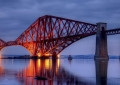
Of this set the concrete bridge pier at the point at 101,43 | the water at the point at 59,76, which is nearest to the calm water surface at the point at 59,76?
the water at the point at 59,76

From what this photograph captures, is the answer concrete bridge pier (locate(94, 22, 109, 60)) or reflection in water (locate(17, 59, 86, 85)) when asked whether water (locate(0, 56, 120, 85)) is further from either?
concrete bridge pier (locate(94, 22, 109, 60))

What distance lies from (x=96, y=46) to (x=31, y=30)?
50075 millimetres

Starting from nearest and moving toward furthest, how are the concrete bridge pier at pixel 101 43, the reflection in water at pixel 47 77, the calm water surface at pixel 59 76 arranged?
the reflection in water at pixel 47 77, the calm water surface at pixel 59 76, the concrete bridge pier at pixel 101 43

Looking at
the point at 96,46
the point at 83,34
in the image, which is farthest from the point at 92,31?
the point at 96,46

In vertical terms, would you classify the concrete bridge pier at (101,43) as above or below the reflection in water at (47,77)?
above

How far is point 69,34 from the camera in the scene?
262ft

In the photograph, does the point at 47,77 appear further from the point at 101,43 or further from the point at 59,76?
the point at 101,43

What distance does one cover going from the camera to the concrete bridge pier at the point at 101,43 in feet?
202

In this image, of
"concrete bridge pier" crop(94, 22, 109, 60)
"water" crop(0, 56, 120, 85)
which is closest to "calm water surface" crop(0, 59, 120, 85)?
"water" crop(0, 56, 120, 85)

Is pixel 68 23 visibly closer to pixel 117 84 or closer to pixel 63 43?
pixel 63 43

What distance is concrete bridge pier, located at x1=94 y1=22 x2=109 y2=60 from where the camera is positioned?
61656 millimetres

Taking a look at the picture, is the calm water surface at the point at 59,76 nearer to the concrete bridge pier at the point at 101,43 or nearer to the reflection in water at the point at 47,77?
the reflection in water at the point at 47,77

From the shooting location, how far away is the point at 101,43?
6219 cm

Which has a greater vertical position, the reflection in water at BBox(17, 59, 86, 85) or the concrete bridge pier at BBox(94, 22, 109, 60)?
the concrete bridge pier at BBox(94, 22, 109, 60)
